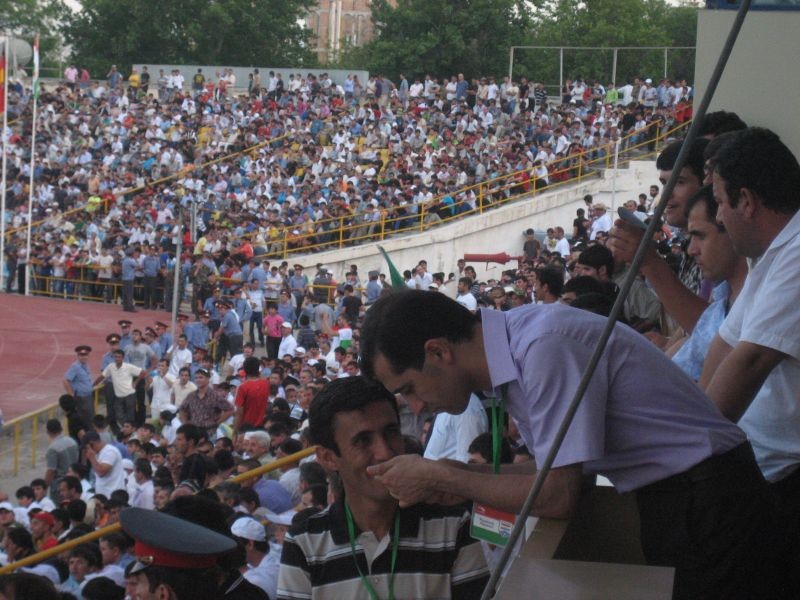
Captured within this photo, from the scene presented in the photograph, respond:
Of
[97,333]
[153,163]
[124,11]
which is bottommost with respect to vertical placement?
[97,333]

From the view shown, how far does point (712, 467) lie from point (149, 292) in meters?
23.1

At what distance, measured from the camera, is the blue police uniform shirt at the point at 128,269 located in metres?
24.6

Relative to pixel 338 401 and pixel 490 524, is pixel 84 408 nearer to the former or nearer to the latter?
pixel 338 401

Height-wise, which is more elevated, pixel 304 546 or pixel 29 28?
pixel 29 28

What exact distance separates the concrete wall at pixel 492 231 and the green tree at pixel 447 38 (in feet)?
63.5

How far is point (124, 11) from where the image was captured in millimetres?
49812

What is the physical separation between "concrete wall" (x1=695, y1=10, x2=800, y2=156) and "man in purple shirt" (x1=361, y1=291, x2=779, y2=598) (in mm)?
3909

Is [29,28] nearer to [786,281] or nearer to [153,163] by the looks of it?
[153,163]

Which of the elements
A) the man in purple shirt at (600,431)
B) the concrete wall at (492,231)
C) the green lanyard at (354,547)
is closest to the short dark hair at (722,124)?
the man in purple shirt at (600,431)

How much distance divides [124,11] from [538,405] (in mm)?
50286

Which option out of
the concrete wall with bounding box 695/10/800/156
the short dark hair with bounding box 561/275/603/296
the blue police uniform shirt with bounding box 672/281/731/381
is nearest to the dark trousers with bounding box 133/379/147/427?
the concrete wall with bounding box 695/10/800/156

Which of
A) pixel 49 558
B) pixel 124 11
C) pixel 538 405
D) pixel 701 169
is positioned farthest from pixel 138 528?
pixel 124 11

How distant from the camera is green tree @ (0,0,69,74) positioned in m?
60.2

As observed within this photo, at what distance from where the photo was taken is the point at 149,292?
81.3 feet
